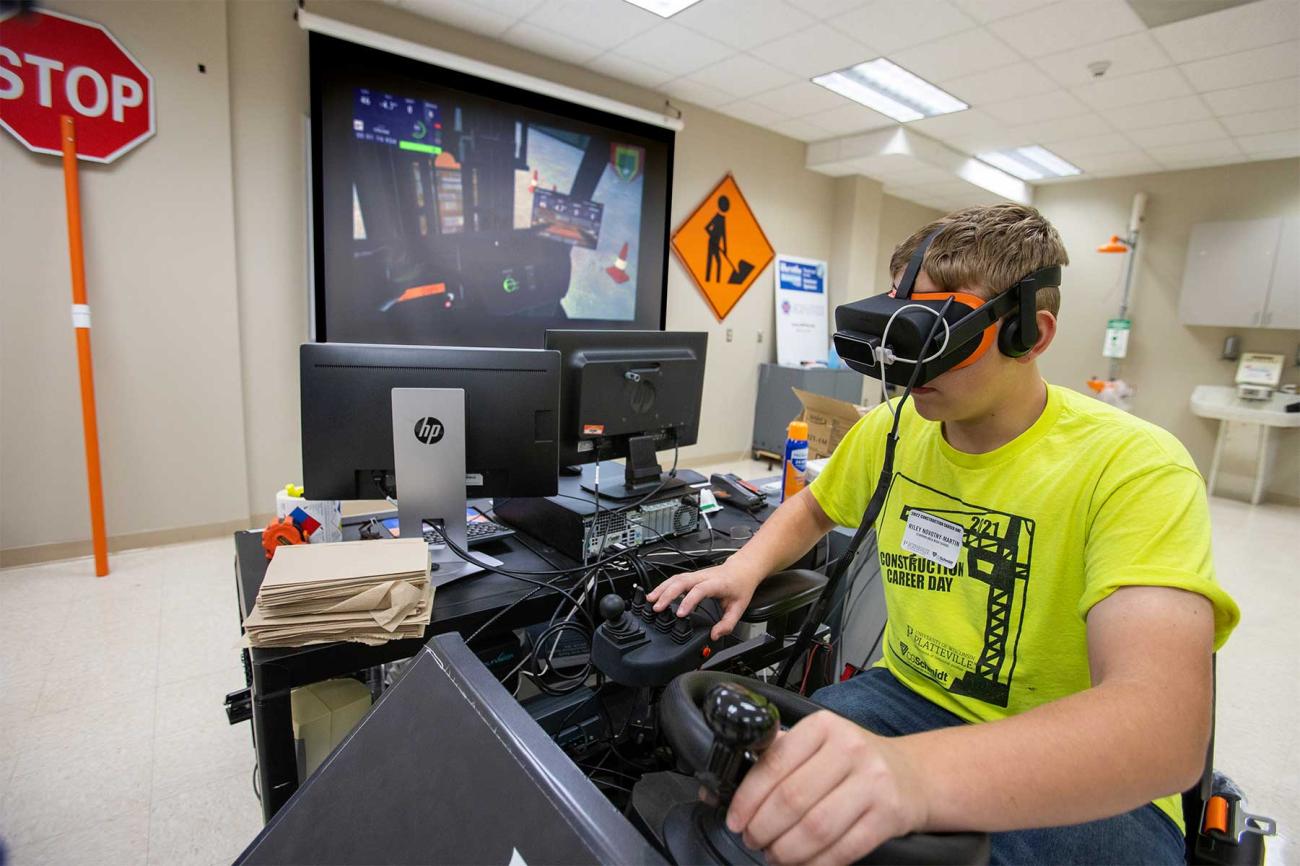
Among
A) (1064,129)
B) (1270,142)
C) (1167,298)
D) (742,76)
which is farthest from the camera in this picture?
(1167,298)

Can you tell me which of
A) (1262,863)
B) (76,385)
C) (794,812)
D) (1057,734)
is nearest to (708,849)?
(794,812)

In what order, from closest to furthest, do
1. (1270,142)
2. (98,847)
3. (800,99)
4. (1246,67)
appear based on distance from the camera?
1. (98,847)
2. (1246,67)
3. (800,99)
4. (1270,142)

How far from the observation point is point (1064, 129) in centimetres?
455

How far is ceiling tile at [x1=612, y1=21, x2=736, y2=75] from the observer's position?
3430 millimetres

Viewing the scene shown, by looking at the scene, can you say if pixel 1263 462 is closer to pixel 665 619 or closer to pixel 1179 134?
pixel 1179 134

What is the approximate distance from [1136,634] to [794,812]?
1.47 feet

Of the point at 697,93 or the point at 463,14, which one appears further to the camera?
the point at 697,93

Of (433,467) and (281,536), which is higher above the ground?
(433,467)

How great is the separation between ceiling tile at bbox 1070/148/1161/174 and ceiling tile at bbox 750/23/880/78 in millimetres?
3004

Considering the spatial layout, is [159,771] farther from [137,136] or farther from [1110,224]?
[1110,224]

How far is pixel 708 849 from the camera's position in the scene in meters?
0.61

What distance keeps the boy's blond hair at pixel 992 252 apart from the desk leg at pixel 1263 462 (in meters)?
6.00

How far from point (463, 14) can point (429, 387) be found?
2996mm

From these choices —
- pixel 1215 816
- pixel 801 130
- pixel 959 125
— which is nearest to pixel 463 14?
pixel 801 130
